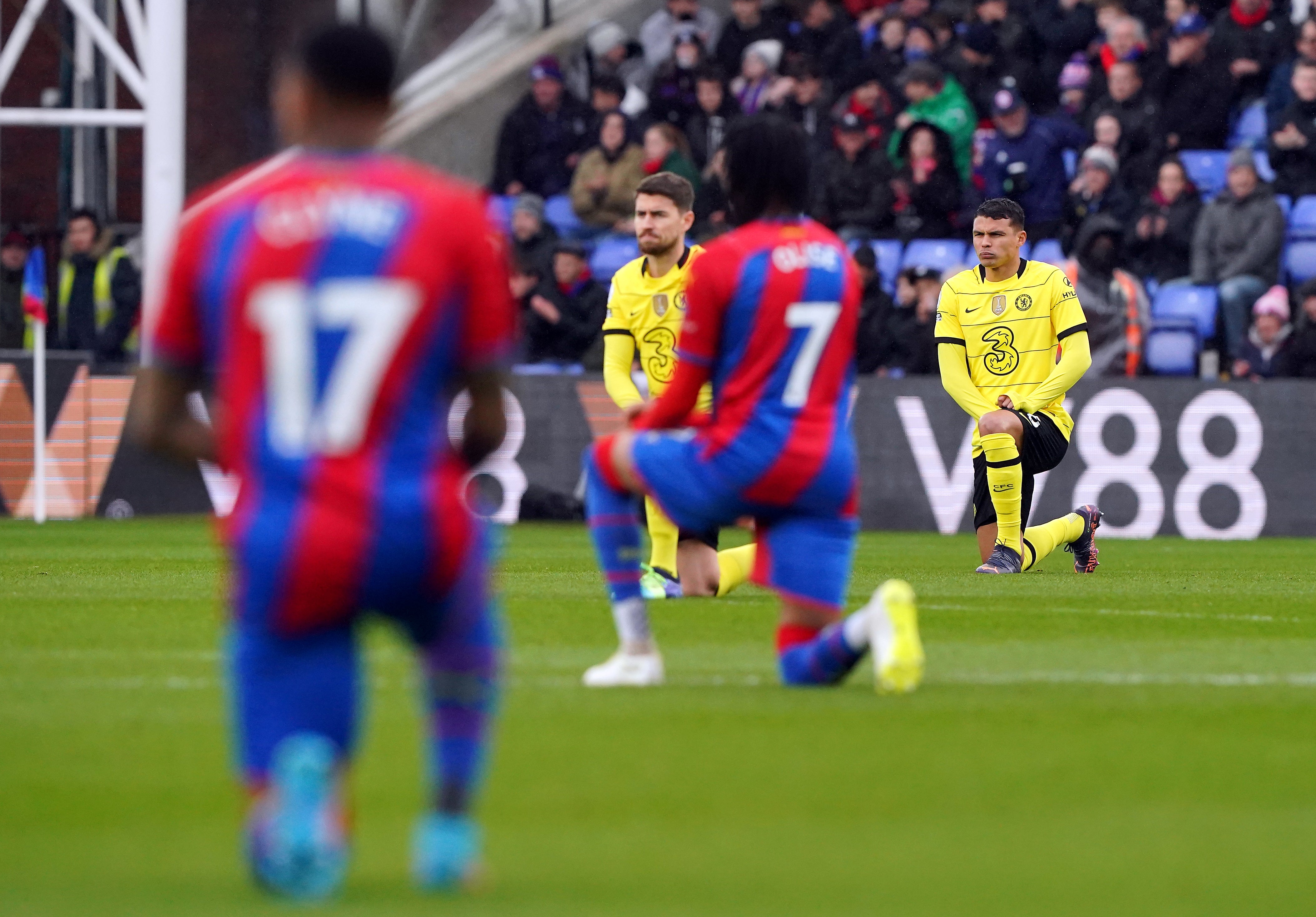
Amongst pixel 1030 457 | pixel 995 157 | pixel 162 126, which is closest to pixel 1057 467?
pixel 995 157

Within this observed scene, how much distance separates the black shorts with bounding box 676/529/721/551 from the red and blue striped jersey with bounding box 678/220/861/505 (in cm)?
388

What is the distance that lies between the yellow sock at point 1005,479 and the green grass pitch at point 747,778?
10.9 ft

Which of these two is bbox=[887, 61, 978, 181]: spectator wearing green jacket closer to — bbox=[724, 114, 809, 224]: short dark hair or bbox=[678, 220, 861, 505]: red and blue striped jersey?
bbox=[724, 114, 809, 224]: short dark hair

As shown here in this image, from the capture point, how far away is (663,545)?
35.2 ft

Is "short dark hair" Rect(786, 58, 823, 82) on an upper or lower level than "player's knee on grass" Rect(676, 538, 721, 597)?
upper

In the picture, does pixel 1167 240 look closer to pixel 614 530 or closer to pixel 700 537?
pixel 700 537

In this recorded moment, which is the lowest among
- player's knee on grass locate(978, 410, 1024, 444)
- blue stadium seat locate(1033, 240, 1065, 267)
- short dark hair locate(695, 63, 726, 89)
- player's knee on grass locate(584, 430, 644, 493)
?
player's knee on grass locate(978, 410, 1024, 444)

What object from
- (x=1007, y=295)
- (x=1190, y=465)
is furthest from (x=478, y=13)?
(x=1007, y=295)

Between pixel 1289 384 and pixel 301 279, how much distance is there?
48.8ft

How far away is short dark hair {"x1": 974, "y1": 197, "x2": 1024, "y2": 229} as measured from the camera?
12.8 metres

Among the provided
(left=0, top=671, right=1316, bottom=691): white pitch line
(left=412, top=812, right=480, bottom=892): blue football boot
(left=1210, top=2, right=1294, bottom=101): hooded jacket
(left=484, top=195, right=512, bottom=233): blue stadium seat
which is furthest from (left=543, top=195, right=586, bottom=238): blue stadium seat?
(left=412, top=812, right=480, bottom=892): blue football boot

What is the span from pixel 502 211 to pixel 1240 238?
22.8ft

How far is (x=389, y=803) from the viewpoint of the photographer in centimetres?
510

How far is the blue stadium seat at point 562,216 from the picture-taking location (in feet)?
68.5
